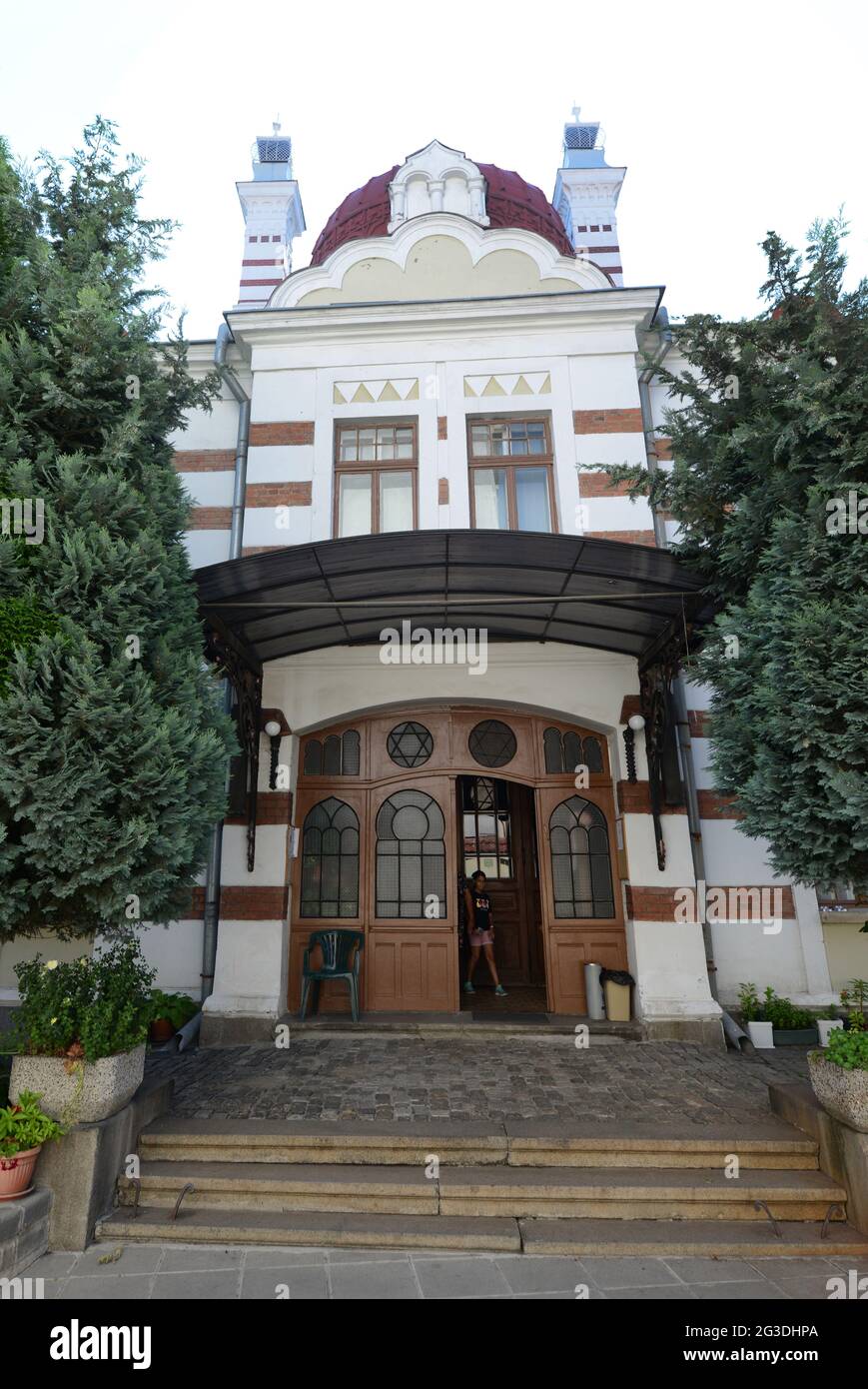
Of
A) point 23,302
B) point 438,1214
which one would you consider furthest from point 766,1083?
point 23,302

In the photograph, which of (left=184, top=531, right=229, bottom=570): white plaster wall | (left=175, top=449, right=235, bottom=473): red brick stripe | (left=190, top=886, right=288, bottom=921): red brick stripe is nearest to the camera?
(left=190, top=886, right=288, bottom=921): red brick stripe

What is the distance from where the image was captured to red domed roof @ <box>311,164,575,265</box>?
1073cm

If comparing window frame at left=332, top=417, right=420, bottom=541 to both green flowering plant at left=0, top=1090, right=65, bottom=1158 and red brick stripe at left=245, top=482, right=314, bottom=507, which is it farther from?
green flowering plant at left=0, top=1090, right=65, bottom=1158

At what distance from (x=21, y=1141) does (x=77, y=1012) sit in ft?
2.24

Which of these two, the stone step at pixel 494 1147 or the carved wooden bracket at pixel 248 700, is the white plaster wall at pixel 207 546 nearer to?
the carved wooden bracket at pixel 248 700

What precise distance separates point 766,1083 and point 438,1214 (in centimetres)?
279

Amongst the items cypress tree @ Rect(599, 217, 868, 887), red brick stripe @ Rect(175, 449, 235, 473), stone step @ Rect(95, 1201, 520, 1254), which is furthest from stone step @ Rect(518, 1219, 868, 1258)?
red brick stripe @ Rect(175, 449, 235, 473)

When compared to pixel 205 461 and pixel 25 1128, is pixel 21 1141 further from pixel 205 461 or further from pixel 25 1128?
pixel 205 461

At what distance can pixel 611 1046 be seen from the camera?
6582 mm

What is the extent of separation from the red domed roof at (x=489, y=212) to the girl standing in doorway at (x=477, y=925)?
30.9ft

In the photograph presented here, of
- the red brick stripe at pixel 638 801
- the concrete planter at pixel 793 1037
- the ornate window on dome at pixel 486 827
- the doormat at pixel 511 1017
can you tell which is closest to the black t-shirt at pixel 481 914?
the ornate window on dome at pixel 486 827

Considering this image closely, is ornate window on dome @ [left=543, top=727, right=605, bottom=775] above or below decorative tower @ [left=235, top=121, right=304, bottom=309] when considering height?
below

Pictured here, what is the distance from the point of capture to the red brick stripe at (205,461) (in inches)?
340

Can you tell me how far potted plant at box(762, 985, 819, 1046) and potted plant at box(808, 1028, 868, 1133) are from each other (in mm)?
2523
